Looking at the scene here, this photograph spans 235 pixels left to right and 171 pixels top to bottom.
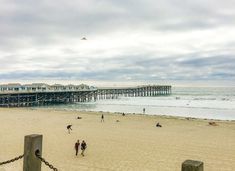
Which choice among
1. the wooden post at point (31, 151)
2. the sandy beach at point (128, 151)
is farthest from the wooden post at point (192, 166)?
the sandy beach at point (128, 151)

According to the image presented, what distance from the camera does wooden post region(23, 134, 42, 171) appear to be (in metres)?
3.52

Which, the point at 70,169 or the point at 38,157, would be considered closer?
the point at 38,157

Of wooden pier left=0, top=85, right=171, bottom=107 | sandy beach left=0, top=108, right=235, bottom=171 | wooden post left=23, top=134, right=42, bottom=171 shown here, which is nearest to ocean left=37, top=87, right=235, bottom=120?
wooden pier left=0, top=85, right=171, bottom=107

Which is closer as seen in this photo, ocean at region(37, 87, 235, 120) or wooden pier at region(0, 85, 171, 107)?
ocean at region(37, 87, 235, 120)

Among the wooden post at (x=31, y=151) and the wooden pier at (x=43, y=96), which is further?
the wooden pier at (x=43, y=96)

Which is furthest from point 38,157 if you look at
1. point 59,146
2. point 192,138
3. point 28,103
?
point 28,103

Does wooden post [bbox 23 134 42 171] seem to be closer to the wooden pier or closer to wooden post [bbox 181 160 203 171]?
wooden post [bbox 181 160 203 171]

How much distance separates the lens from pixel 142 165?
14008mm

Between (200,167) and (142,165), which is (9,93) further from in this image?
(200,167)

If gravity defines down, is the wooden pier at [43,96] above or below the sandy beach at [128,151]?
above

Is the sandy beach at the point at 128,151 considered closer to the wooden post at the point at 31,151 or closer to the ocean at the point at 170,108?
the wooden post at the point at 31,151

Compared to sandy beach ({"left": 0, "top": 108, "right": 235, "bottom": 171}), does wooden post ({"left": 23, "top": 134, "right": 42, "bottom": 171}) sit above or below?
above

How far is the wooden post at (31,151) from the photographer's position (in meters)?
3.52

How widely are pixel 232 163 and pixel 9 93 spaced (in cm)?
5354
